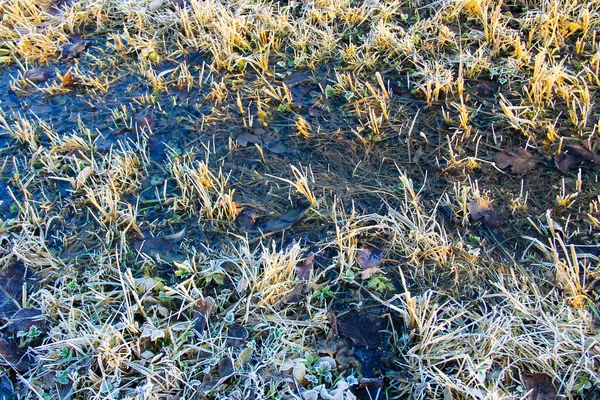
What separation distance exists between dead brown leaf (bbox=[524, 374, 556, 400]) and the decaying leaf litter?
0.03 ft

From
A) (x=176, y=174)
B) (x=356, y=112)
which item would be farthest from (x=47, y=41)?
(x=356, y=112)

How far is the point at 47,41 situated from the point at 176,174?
5.64 ft

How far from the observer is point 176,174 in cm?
255

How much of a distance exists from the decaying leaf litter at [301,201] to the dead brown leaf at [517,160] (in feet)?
0.05

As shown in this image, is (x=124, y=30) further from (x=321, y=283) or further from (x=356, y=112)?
(x=321, y=283)

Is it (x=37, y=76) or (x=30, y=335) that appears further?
(x=37, y=76)

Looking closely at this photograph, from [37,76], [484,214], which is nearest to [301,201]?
[484,214]

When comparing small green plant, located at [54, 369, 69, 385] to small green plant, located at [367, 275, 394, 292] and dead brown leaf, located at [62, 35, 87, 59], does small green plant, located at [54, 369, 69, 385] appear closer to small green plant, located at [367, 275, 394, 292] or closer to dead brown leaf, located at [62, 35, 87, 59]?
small green plant, located at [367, 275, 394, 292]

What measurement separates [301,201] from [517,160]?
42.7 inches

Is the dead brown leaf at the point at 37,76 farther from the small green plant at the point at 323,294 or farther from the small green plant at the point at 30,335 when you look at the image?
the small green plant at the point at 323,294

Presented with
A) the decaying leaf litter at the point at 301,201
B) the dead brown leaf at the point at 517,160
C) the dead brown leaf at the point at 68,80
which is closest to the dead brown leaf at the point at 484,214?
the decaying leaf litter at the point at 301,201

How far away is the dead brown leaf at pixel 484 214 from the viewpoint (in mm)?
2287

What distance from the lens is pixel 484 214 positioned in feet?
7.54

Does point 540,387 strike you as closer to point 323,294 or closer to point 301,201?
point 323,294
